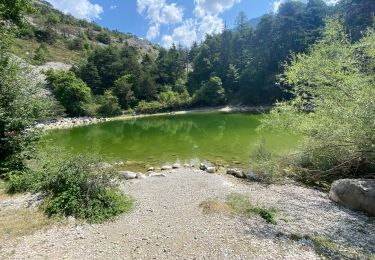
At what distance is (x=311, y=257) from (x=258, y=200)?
4.74 m

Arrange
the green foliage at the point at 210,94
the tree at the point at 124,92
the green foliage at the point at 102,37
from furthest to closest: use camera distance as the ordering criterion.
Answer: the green foliage at the point at 102,37 < the green foliage at the point at 210,94 < the tree at the point at 124,92

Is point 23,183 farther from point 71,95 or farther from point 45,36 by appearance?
point 45,36

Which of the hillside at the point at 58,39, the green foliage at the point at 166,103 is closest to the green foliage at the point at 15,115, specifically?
the green foliage at the point at 166,103

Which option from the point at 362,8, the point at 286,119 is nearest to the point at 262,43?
the point at 362,8

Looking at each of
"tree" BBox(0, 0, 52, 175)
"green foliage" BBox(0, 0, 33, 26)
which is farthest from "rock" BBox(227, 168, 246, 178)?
"green foliage" BBox(0, 0, 33, 26)

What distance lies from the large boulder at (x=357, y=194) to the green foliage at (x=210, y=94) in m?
62.0

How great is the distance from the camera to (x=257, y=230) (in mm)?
9227

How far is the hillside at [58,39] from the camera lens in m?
97.4

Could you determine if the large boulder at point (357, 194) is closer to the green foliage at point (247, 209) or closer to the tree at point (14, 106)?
the green foliage at point (247, 209)

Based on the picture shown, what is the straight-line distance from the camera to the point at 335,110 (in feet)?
41.1

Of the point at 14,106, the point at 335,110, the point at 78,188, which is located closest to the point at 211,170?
the point at 335,110

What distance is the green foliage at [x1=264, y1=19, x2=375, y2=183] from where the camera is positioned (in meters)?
11.8

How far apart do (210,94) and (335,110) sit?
61.9 m

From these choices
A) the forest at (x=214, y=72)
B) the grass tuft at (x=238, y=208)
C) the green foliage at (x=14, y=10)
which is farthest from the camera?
the forest at (x=214, y=72)
